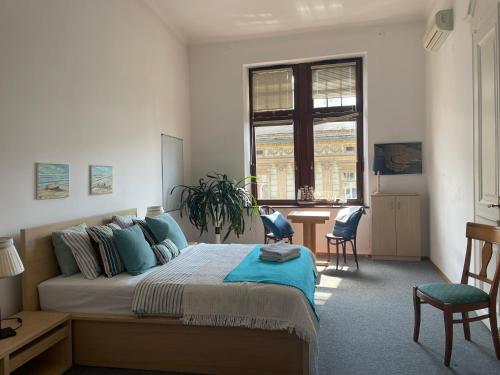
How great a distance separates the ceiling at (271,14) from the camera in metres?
4.71

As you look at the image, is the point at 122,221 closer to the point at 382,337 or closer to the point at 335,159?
the point at 382,337

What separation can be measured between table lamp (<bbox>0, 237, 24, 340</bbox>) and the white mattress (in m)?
0.43

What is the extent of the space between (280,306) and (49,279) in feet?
6.03

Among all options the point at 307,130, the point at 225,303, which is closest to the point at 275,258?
the point at 225,303

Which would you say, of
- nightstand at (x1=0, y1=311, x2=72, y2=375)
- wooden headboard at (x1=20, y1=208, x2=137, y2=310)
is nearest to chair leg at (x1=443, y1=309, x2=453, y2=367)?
nightstand at (x1=0, y1=311, x2=72, y2=375)

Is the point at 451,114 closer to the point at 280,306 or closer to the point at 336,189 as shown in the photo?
the point at 336,189

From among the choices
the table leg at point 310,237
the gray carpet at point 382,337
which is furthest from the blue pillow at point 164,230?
the table leg at point 310,237

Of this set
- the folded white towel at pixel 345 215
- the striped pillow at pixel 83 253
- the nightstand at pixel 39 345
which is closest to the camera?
the nightstand at pixel 39 345

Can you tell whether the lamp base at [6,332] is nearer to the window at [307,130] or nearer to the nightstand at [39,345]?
the nightstand at [39,345]

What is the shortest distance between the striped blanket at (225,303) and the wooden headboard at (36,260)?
810 millimetres

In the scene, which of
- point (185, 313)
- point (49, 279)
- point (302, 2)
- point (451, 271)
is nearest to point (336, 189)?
point (451, 271)

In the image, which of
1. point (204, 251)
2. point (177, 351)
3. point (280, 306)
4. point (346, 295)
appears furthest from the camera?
point (346, 295)

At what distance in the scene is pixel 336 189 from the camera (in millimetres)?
5812

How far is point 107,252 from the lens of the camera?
2.78m
